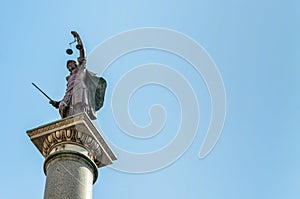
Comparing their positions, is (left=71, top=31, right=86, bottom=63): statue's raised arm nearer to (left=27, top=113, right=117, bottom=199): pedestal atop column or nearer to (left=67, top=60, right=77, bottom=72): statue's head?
(left=67, top=60, right=77, bottom=72): statue's head

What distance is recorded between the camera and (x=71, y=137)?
1051 centimetres

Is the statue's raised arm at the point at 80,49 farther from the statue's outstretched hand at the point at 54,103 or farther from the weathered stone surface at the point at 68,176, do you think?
the weathered stone surface at the point at 68,176

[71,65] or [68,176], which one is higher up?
[71,65]

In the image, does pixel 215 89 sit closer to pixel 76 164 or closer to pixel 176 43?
pixel 176 43

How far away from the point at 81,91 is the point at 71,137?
144cm

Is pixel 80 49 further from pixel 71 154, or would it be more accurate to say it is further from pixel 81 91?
pixel 71 154

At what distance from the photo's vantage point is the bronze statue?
11.5 meters

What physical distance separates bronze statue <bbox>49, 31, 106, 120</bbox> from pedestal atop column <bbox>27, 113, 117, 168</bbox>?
2.28ft

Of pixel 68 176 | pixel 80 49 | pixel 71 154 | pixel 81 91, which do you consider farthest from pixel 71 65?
pixel 68 176

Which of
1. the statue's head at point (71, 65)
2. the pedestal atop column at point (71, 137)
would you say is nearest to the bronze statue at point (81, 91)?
the statue's head at point (71, 65)

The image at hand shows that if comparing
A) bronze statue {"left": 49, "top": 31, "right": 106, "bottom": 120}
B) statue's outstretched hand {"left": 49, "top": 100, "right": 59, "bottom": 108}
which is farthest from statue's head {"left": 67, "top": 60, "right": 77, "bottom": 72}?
statue's outstretched hand {"left": 49, "top": 100, "right": 59, "bottom": 108}

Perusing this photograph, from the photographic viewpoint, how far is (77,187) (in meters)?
9.63

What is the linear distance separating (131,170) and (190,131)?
2577mm

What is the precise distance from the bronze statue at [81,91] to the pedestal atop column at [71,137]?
0.70 m
